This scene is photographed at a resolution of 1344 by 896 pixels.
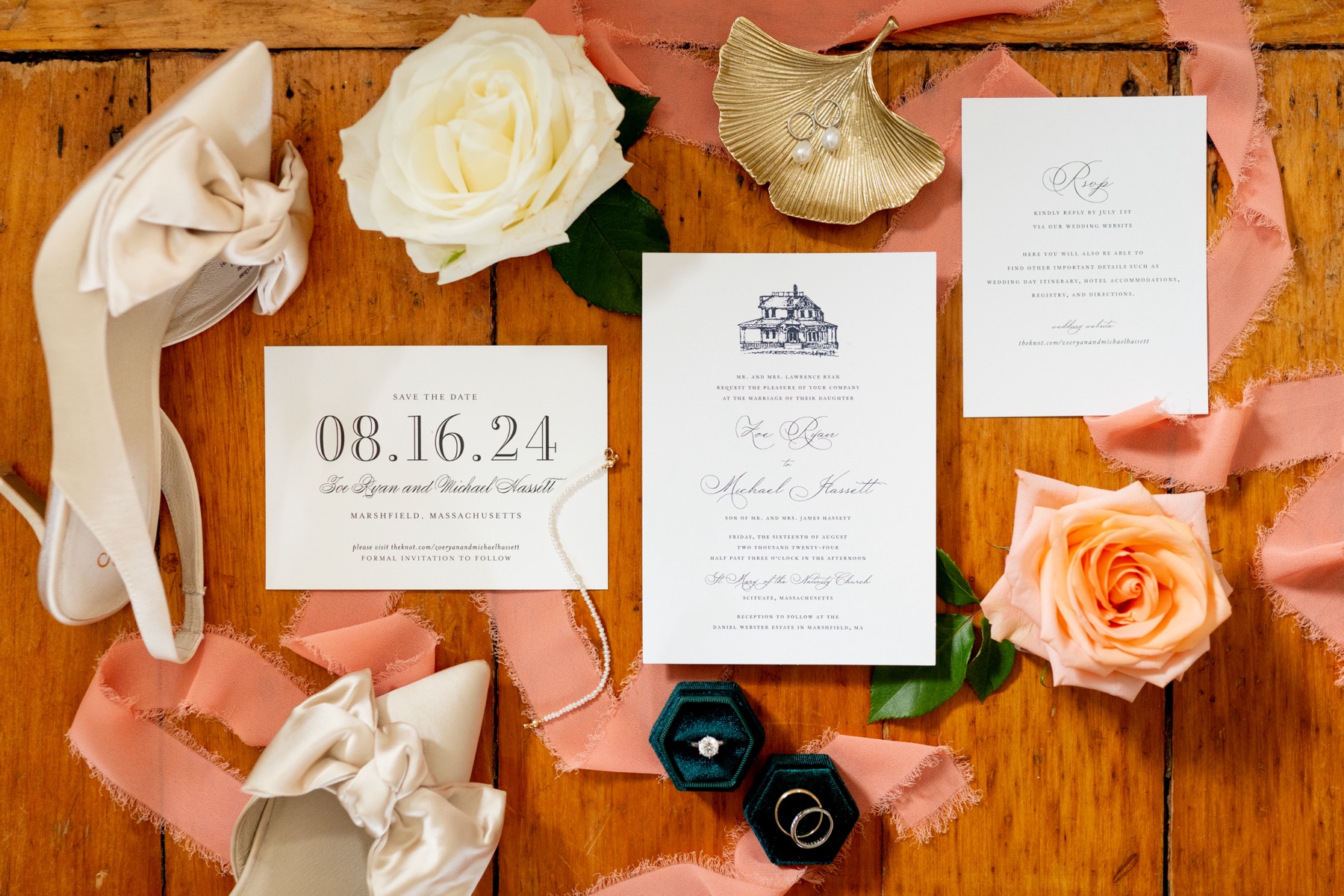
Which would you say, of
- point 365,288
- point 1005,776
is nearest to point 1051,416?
point 1005,776

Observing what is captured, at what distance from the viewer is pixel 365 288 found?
564mm

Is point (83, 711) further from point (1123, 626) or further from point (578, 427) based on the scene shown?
point (1123, 626)

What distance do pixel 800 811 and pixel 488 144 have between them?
531 mm

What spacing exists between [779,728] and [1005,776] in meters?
0.18

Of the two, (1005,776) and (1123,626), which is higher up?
(1123,626)

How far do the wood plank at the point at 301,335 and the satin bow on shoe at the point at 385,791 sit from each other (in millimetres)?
57

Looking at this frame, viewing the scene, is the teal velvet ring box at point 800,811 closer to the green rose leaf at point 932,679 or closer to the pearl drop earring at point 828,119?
the green rose leaf at point 932,679

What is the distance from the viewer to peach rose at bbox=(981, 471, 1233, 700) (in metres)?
0.49

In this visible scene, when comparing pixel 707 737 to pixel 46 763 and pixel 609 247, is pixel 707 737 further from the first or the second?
pixel 46 763

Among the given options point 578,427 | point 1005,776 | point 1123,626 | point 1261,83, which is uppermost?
point 1261,83

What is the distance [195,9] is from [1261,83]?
32.6 inches

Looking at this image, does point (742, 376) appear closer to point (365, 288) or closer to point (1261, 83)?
point (365, 288)

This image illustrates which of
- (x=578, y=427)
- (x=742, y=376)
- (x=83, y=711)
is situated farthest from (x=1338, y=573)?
(x=83, y=711)

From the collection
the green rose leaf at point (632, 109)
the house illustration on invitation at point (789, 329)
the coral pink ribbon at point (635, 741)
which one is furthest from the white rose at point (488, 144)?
the coral pink ribbon at point (635, 741)
